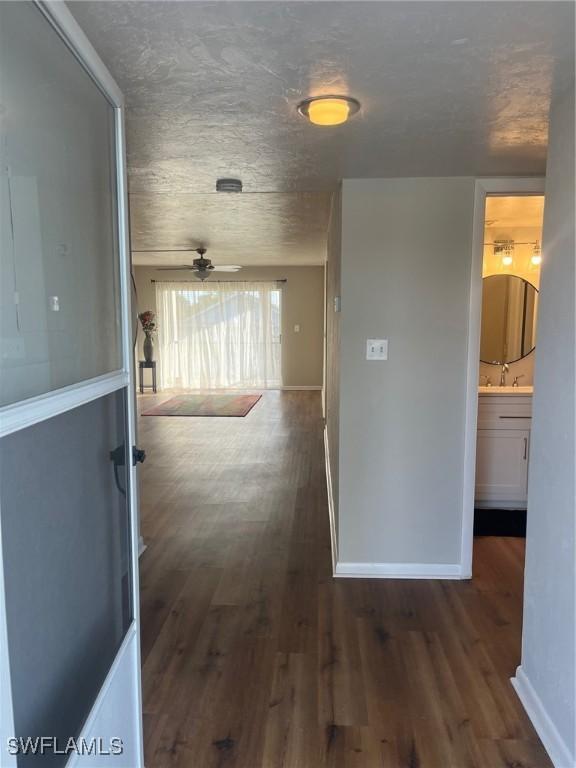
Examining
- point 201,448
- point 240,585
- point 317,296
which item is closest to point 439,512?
point 240,585

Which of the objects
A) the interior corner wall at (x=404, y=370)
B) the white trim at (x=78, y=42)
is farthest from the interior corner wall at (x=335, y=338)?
the white trim at (x=78, y=42)

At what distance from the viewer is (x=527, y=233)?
4047 mm

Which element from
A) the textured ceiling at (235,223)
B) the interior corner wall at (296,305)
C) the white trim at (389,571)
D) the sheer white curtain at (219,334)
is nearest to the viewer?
the white trim at (389,571)

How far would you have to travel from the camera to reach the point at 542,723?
1734 mm

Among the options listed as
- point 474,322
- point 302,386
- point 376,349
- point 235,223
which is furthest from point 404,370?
point 302,386

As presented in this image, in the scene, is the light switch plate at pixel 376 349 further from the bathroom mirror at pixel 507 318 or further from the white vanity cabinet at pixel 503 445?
the bathroom mirror at pixel 507 318

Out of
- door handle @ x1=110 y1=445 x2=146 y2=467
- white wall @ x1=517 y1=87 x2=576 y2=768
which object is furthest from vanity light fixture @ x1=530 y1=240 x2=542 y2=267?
door handle @ x1=110 y1=445 x2=146 y2=467

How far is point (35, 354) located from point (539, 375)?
159 cm

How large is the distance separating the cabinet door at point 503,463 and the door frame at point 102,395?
110 inches

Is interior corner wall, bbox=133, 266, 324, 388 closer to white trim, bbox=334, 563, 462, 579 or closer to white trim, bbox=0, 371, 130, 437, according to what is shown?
white trim, bbox=334, 563, 462, 579

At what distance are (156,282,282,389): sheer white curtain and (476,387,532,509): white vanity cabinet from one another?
6.14 meters

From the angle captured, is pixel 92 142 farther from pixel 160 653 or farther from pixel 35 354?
pixel 160 653

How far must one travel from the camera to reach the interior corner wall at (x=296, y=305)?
Result: 930 cm

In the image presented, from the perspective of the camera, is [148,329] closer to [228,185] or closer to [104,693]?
[228,185]
